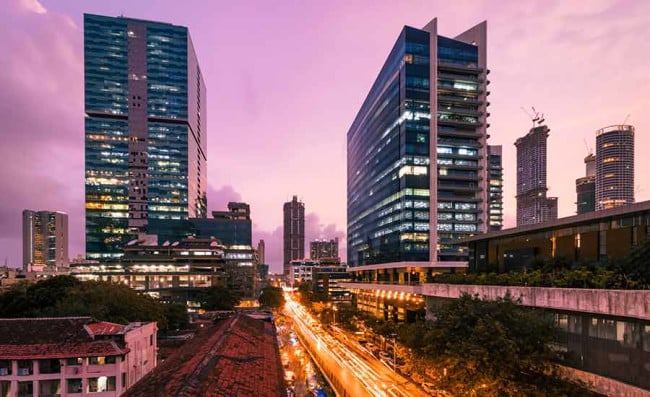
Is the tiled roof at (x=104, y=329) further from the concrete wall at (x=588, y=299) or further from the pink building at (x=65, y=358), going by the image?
the concrete wall at (x=588, y=299)

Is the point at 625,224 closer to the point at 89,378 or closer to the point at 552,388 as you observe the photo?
the point at 552,388

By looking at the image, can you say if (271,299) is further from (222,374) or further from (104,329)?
(222,374)

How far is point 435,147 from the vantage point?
88625 mm

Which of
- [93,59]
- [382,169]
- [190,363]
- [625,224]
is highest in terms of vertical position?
[93,59]

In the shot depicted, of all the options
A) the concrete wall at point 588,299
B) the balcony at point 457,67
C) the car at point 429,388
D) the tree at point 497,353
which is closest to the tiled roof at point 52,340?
the tree at point 497,353

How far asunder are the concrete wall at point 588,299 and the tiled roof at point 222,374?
1953cm

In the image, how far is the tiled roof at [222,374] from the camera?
64.4ft

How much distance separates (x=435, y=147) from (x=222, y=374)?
7803cm

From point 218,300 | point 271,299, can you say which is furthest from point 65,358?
point 271,299

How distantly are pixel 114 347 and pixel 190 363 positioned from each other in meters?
12.8

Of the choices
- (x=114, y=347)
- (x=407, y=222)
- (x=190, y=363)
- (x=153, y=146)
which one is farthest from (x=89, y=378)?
(x=153, y=146)

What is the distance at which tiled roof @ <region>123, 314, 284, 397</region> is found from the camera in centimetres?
1964

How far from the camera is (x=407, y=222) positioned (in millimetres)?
87250

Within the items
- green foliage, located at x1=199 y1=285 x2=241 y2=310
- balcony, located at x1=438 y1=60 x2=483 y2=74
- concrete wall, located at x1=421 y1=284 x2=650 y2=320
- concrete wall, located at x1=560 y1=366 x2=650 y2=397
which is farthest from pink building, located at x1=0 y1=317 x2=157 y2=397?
balcony, located at x1=438 y1=60 x2=483 y2=74
